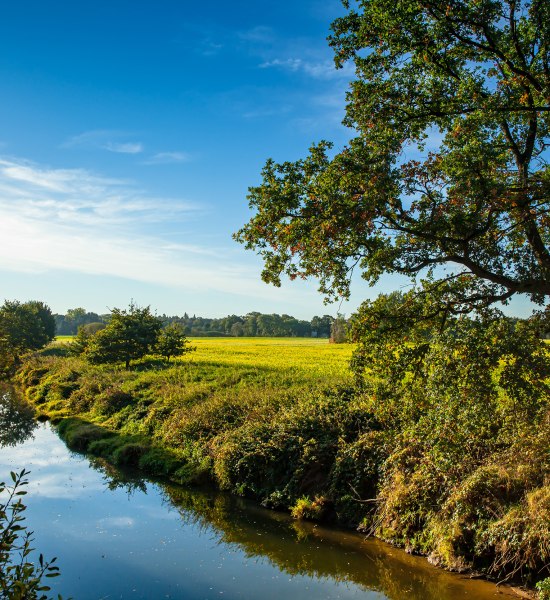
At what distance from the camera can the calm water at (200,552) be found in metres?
12.3

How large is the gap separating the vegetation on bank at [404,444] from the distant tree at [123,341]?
1534cm

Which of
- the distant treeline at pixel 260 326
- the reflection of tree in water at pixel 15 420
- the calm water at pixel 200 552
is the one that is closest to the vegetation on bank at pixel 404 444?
the calm water at pixel 200 552

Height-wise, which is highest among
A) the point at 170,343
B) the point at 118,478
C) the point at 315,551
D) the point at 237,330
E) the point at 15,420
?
the point at 237,330

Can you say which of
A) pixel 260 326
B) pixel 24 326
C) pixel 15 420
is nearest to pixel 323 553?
pixel 15 420

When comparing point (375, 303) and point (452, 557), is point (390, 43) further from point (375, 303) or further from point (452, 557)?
point (452, 557)

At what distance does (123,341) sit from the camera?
42.1 m

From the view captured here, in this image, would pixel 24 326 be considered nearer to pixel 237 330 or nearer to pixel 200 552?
pixel 237 330

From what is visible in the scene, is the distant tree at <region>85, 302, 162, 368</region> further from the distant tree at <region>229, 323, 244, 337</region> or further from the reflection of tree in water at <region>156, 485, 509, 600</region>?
the distant tree at <region>229, 323, 244, 337</region>

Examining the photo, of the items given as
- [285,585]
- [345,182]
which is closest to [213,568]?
[285,585]

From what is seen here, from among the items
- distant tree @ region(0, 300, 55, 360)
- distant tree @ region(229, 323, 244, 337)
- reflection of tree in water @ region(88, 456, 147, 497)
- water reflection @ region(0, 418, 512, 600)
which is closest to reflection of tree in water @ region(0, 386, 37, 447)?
reflection of tree in water @ region(88, 456, 147, 497)

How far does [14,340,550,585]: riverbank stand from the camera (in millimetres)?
12828

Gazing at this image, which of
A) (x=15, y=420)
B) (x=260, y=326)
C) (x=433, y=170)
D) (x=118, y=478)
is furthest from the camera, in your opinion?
(x=260, y=326)

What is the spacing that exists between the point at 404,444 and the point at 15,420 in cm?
2829

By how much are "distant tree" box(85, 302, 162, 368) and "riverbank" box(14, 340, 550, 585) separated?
388 inches
